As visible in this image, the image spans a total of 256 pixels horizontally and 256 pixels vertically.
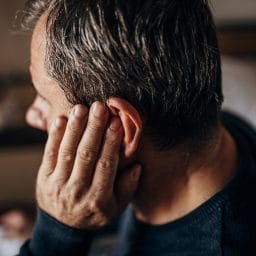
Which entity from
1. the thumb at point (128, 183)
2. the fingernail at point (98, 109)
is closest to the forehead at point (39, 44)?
the fingernail at point (98, 109)

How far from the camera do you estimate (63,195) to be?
0.83m

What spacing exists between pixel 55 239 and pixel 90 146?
0.69 ft

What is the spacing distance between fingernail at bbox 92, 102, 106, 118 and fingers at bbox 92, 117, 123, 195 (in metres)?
0.03

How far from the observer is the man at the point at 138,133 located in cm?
68

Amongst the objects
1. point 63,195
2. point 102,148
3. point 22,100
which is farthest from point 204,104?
point 22,100

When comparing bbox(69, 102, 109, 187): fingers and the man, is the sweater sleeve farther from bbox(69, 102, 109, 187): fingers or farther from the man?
bbox(69, 102, 109, 187): fingers

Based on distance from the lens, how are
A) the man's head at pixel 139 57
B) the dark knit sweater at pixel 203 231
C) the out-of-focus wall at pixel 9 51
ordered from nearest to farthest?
the man's head at pixel 139 57 → the dark knit sweater at pixel 203 231 → the out-of-focus wall at pixel 9 51

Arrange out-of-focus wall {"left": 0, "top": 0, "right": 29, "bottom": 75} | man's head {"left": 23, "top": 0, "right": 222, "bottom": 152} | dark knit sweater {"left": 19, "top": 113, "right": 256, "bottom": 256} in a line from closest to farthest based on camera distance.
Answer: man's head {"left": 23, "top": 0, "right": 222, "bottom": 152} < dark knit sweater {"left": 19, "top": 113, "right": 256, "bottom": 256} < out-of-focus wall {"left": 0, "top": 0, "right": 29, "bottom": 75}

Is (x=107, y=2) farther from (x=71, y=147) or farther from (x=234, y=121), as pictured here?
(x=234, y=121)

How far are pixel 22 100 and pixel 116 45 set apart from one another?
3.66 ft

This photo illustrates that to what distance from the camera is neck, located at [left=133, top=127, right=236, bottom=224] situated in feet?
2.66

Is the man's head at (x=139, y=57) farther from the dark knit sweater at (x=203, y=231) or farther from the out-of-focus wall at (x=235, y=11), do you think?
the out-of-focus wall at (x=235, y=11)

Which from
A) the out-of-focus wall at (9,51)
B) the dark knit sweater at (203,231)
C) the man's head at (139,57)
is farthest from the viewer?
the out-of-focus wall at (9,51)

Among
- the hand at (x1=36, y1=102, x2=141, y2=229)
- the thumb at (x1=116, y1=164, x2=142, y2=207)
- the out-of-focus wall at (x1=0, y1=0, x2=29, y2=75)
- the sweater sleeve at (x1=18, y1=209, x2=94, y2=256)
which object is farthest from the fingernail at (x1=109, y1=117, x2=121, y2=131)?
the out-of-focus wall at (x1=0, y1=0, x2=29, y2=75)
